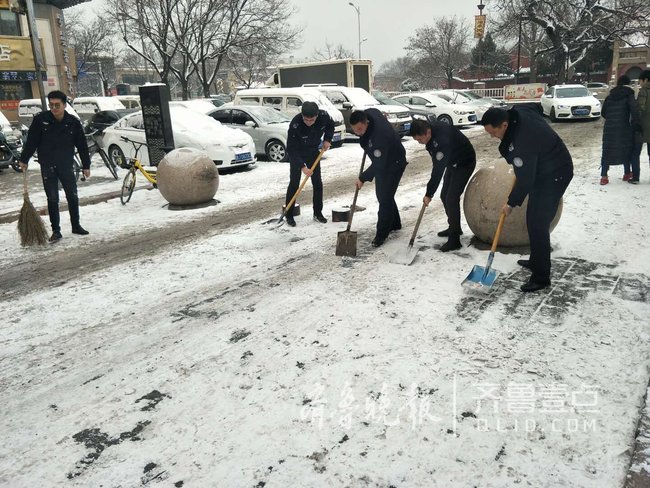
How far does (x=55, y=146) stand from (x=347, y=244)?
416cm

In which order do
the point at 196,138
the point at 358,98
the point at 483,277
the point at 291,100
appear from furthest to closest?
the point at 358,98
the point at 291,100
the point at 196,138
the point at 483,277

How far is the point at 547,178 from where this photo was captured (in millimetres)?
4469

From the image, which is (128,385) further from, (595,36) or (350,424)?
(595,36)

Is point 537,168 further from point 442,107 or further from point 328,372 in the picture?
point 442,107

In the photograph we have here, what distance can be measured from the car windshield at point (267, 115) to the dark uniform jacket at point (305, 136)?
7.08 m

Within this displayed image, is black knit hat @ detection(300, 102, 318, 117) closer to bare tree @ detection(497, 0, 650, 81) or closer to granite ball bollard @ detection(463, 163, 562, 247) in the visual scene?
granite ball bollard @ detection(463, 163, 562, 247)

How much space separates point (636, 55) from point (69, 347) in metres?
56.0

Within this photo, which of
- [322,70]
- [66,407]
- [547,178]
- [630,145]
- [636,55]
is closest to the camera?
[66,407]

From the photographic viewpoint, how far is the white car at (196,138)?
11914 millimetres

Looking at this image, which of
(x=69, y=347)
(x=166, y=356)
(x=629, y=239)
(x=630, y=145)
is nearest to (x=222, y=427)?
(x=166, y=356)

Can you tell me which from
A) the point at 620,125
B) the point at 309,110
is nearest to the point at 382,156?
the point at 309,110

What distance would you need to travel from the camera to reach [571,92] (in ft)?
69.2

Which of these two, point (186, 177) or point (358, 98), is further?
→ point (358, 98)

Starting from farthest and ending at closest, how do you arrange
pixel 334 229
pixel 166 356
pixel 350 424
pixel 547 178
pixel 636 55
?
pixel 636 55, pixel 334 229, pixel 547 178, pixel 166 356, pixel 350 424
